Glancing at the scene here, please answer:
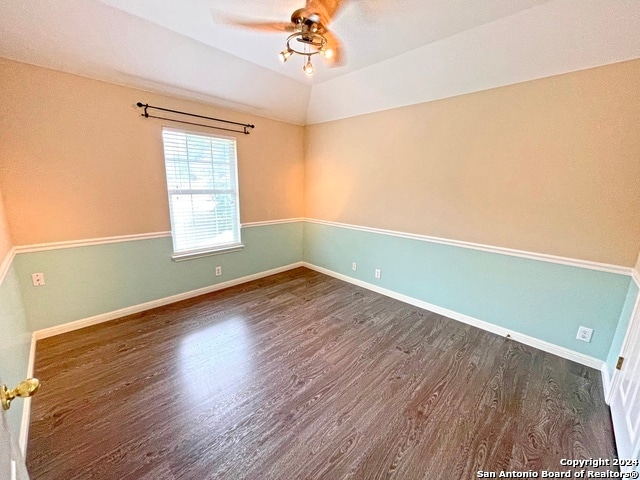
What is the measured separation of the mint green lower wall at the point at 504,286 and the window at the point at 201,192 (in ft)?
5.58

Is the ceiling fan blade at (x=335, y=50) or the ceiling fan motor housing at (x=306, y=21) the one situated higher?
the ceiling fan blade at (x=335, y=50)

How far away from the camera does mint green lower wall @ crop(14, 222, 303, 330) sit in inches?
91.8

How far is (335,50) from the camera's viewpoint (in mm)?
2430

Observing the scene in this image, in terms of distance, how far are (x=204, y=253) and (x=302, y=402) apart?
7.27 ft

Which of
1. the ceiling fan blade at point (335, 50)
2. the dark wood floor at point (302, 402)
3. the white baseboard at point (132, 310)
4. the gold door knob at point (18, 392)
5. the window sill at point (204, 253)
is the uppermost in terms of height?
the ceiling fan blade at point (335, 50)

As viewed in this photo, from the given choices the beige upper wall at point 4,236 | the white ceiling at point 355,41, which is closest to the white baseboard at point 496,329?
the white ceiling at point 355,41

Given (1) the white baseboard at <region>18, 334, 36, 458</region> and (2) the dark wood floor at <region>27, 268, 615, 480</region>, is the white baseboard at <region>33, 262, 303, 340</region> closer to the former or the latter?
(2) the dark wood floor at <region>27, 268, 615, 480</region>

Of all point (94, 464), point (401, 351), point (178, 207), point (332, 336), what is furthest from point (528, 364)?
point (178, 207)

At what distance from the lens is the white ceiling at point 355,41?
1.79 meters

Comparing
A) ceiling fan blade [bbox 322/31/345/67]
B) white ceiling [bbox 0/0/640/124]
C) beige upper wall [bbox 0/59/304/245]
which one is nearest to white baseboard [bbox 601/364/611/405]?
white ceiling [bbox 0/0/640/124]

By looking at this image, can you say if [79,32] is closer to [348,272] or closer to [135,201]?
[135,201]

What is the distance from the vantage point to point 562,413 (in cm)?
171

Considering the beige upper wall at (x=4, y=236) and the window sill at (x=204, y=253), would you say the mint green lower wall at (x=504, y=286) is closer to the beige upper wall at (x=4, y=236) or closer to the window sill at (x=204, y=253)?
the window sill at (x=204, y=253)

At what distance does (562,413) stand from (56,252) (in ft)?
13.3
